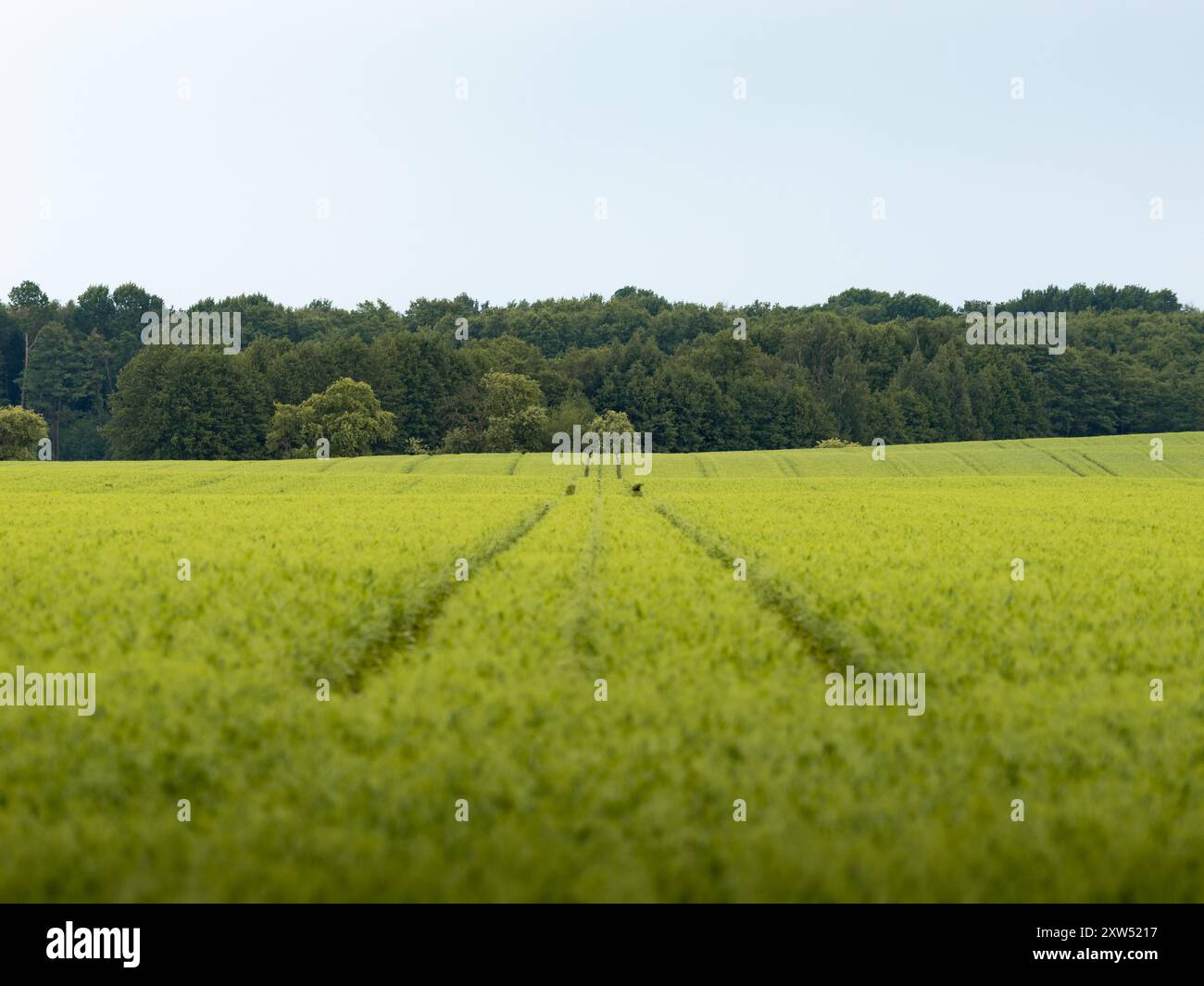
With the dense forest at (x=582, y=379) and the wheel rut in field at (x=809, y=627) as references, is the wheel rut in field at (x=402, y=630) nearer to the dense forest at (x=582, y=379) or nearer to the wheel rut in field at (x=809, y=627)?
the wheel rut in field at (x=809, y=627)

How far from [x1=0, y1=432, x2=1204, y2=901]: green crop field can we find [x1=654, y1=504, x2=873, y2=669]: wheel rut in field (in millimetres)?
99

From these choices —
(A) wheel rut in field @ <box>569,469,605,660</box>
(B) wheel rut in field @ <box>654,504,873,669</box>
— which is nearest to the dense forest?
(A) wheel rut in field @ <box>569,469,605,660</box>

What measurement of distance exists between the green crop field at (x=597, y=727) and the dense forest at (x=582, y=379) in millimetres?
105831

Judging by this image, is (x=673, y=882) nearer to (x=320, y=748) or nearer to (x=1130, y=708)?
(x=320, y=748)

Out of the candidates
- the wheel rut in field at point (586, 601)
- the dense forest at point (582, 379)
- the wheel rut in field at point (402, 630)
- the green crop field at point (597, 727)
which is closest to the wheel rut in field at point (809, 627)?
the green crop field at point (597, 727)

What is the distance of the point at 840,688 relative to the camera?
12.6 meters

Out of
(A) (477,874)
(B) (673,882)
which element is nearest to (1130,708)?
(B) (673,882)

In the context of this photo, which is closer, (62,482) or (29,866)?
(29,866)

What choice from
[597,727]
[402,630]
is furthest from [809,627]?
[597,727]

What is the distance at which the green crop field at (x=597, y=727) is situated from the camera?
7598 mm

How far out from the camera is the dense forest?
13112 cm

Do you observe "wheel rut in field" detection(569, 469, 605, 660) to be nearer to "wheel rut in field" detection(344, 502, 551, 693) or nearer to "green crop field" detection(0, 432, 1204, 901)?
"green crop field" detection(0, 432, 1204, 901)
